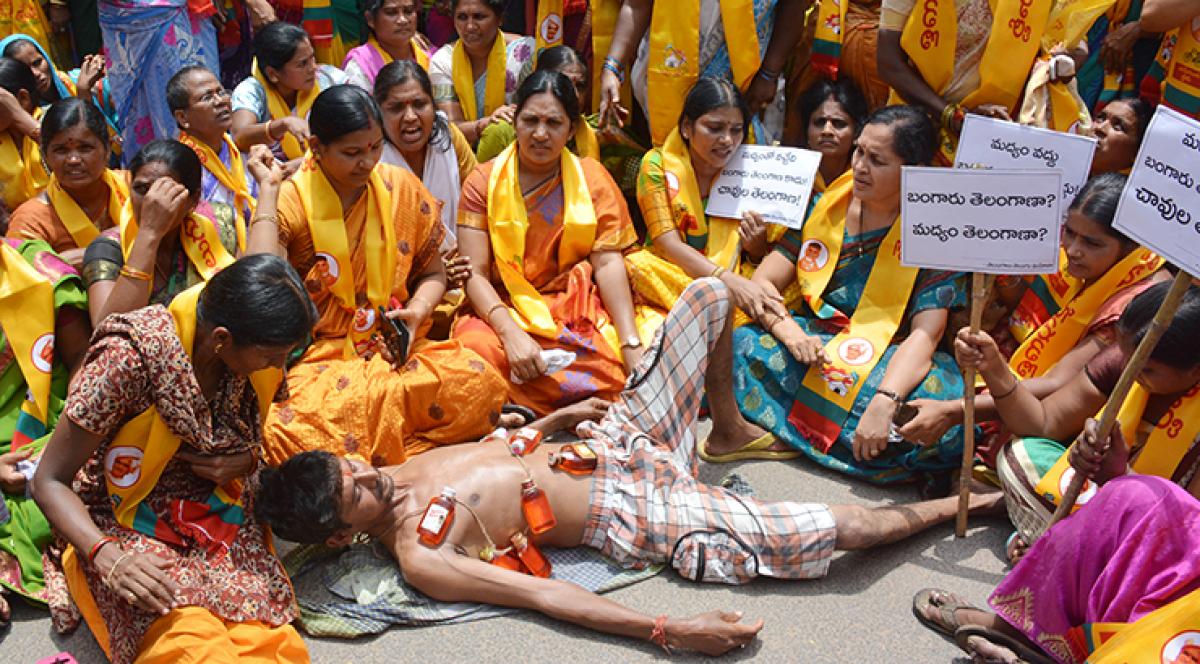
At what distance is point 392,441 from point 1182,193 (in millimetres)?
2690

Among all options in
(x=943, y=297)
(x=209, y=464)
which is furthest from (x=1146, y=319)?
(x=209, y=464)

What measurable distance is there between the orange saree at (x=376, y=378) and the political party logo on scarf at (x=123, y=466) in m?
0.81

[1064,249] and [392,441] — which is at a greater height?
[1064,249]

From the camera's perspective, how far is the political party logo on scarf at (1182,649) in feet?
7.66

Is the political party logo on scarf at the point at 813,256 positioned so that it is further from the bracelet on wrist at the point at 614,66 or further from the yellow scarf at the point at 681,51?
the bracelet on wrist at the point at 614,66

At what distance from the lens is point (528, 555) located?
3.39 metres

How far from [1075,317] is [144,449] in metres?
3.12

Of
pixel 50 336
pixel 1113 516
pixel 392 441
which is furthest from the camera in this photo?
pixel 392 441

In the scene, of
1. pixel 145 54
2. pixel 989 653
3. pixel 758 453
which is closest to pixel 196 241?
pixel 758 453

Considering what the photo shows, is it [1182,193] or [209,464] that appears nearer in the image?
[1182,193]

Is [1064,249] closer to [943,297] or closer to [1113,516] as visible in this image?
[943,297]

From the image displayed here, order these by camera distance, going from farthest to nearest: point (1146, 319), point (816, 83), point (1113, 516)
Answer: point (816, 83), point (1146, 319), point (1113, 516)

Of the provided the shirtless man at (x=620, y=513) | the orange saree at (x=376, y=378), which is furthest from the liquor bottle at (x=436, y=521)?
the orange saree at (x=376, y=378)

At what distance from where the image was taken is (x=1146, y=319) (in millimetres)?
3131
